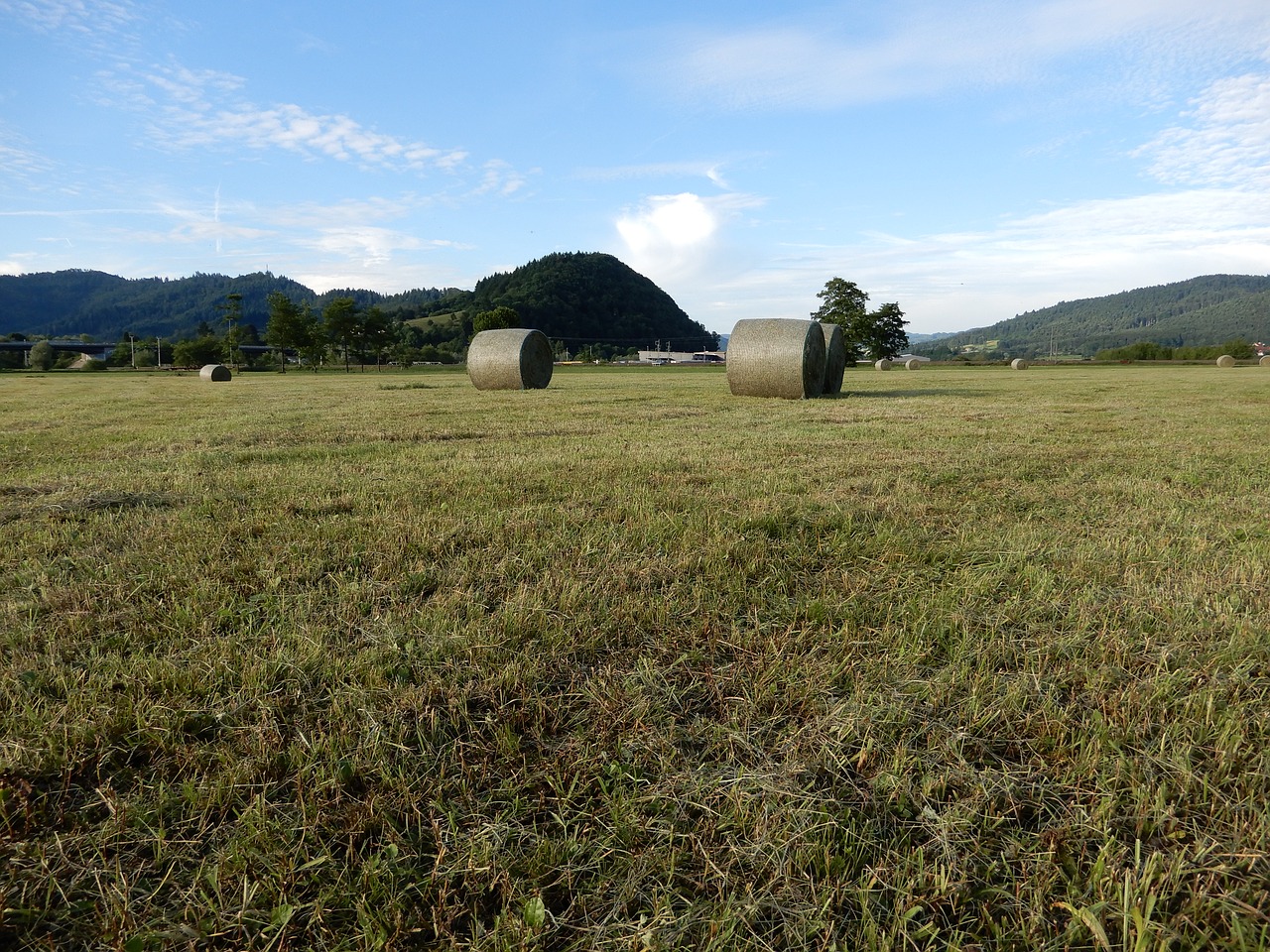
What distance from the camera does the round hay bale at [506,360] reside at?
25656 millimetres

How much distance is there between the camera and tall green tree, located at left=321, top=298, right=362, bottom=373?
8925cm

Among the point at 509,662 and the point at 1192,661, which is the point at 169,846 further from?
the point at 1192,661

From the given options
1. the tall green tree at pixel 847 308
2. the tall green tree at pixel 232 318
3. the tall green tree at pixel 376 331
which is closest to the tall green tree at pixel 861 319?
the tall green tree at pixel 847 308

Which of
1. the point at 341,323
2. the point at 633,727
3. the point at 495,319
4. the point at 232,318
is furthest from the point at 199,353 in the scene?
the point at 633,727

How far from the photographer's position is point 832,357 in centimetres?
2156

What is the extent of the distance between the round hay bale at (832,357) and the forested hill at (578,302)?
447 ft

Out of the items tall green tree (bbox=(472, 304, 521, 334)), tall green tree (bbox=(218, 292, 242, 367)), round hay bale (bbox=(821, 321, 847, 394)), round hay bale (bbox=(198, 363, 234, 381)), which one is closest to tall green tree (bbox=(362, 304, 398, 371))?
tall green tree (bbox=(218, 292, 242, 367))

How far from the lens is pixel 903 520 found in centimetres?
542

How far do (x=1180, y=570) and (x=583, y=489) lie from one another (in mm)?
4321

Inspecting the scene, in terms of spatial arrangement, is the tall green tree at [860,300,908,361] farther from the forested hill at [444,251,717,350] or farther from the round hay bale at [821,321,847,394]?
the forested hill at [444,251,717,350]

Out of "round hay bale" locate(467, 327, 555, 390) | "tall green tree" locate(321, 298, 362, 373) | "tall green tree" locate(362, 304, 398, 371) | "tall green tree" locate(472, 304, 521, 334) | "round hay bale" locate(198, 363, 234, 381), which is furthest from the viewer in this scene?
"tall green tree" locate(472, 304, 521, 334)

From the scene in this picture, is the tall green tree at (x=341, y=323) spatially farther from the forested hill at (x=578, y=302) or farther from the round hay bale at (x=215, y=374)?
the forested hill at (x=578, y=302)

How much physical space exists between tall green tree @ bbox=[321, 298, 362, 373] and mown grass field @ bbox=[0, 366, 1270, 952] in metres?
91.4

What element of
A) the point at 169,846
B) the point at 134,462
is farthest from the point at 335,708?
the point at 134,462
